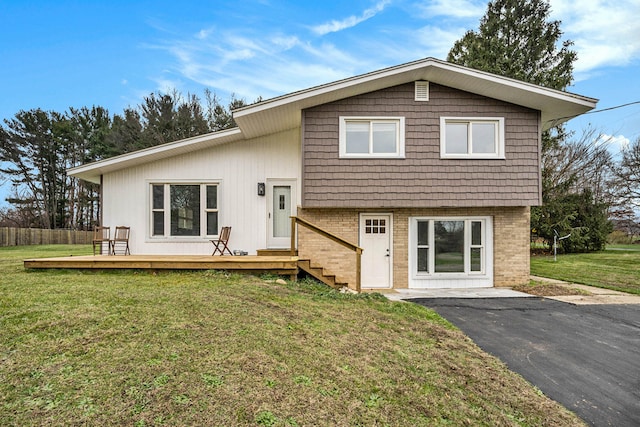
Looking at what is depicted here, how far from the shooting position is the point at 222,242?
364 inches

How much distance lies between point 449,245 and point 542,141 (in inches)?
464

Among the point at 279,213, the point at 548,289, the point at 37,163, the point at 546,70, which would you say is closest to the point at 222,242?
the point at 279,213

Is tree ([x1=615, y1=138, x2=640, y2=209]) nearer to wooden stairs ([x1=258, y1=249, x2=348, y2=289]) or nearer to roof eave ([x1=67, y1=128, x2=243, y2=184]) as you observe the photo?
wooden stairs ([x1=258, y1=249, x2=348, y2=289])

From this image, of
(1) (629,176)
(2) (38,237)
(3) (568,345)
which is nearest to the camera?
(3) (568,345)

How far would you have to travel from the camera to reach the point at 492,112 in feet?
28.7

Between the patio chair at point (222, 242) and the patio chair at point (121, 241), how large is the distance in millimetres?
2232

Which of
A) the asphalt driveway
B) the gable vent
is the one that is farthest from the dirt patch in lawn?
the gable vent

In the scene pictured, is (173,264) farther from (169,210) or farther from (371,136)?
(371,136)

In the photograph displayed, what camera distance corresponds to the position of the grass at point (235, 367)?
2488 mm

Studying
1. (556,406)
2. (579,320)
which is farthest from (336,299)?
(579,320)

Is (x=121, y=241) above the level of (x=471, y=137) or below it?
below

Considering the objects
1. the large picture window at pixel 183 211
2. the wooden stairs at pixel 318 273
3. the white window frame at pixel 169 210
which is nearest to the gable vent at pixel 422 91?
the wooden stairs at pixel 318 273

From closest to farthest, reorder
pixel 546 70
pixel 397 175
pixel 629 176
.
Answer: pixel 397 175 < pixel 546 70 < pixel 629 176

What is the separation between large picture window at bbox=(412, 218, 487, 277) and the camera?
354 inches
